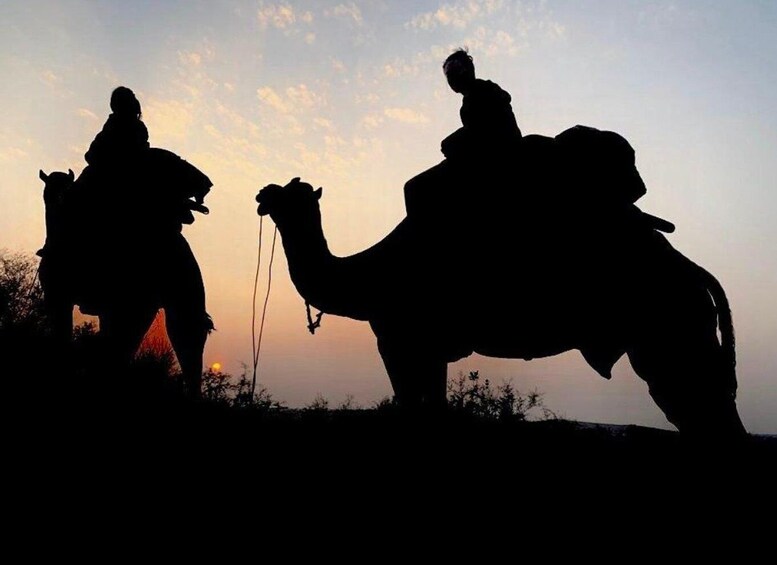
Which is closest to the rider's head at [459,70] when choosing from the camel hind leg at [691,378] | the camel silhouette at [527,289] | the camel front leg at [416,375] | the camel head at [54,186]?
the camel silhouette at [527,289]

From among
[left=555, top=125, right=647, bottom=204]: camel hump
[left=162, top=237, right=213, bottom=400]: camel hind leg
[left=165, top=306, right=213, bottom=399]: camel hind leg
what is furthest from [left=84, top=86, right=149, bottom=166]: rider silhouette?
[left=555, top=125, right=647, bottom=204]: camel hump

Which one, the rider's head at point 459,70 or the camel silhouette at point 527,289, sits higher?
the rider's head at point 459,70

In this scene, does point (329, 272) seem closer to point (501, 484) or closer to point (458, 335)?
point (458, 335)

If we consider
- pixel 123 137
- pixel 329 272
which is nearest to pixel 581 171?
pixel 329 272

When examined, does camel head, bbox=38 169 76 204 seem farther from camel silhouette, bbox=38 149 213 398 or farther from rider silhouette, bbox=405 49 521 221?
rider silhouette, bbox=405 49 521 221

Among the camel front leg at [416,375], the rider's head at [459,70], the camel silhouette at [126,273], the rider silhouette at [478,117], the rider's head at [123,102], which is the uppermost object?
the rider's head at [123,102]

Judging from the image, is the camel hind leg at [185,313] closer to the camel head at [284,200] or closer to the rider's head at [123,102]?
the rider's head at [123,102]

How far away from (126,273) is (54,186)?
163cm

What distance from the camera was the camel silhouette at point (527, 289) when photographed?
375 centimetres

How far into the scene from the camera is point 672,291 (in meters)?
3.81

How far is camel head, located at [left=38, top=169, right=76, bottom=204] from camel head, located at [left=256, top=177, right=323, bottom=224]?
3.48m

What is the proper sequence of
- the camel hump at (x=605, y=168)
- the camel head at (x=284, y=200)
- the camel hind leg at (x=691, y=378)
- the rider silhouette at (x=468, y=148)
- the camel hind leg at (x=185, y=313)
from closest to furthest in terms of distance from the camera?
the camel hind leg at (x=691, y=378) < the camel hump at (x=605, y=168) < the rider silhouette at (x=468, y=148) < the camel head at (x=284, y=200) < the camel hind leg at (x=185, y=313)

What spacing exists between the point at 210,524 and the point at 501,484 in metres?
1.42

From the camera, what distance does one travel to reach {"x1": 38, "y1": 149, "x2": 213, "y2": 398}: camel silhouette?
5977mm
